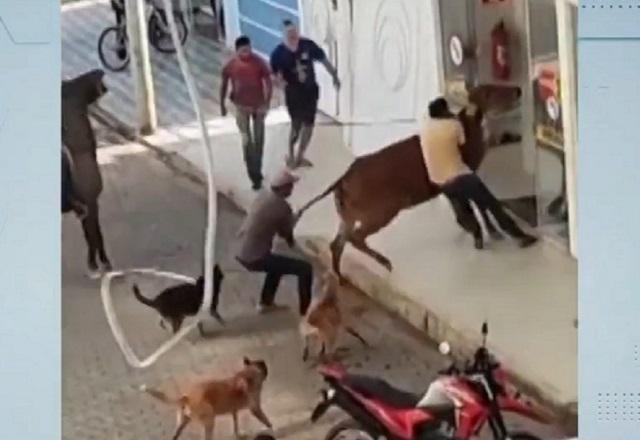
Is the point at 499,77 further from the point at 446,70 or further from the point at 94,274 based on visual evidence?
the point at 94,274

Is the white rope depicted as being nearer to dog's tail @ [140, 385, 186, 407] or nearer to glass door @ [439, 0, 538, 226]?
dog's tail @ [140, 385, 186, 407]

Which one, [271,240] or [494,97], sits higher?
[494,97]

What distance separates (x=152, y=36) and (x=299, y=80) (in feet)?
0.49

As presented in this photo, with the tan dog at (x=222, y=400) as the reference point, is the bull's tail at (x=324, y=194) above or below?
above

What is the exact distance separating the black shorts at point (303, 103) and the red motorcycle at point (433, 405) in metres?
0.24

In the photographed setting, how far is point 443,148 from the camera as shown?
1.29 metres

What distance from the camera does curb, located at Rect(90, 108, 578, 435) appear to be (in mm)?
1279

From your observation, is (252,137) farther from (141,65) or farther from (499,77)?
(499,77)

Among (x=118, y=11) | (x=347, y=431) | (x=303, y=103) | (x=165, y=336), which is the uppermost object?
(x=118, y=11)

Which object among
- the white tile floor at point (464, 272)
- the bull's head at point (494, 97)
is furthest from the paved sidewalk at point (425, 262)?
the bull's head at point (494, 97)

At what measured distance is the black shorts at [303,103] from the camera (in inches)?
50.5

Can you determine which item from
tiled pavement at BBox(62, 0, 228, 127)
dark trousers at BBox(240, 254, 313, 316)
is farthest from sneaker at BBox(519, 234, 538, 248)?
tiled pavement at BBox(62, 0, 228, 127)

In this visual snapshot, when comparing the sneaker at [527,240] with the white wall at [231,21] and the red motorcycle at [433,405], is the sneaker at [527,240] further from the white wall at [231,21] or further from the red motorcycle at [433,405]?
the white wall at [231,21]

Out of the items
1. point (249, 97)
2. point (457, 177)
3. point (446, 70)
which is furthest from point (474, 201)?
point (249, 97)
